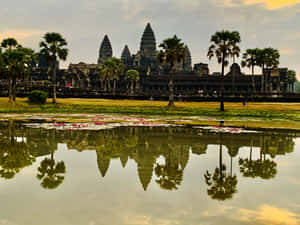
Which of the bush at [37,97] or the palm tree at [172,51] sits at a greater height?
the palm tree at [172,51]

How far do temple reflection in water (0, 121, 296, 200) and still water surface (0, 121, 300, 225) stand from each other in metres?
0.04

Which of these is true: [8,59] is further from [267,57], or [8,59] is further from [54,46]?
[267,57]

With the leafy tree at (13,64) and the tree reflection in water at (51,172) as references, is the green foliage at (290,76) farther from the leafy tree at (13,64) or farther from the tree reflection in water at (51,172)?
the tree reflection in water at (51,172)

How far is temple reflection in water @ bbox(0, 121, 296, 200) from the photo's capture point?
13.0 metres

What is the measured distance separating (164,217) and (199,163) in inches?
285

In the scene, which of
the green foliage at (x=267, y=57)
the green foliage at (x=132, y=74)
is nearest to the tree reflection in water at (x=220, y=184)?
the green foliage at (x=267, y=57)

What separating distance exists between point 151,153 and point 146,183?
593 cm

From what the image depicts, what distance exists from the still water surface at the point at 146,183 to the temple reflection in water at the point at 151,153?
0.04m

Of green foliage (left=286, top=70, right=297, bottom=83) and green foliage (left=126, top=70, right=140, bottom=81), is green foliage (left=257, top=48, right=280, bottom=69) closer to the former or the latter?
green foliage (left=126, top=70, right=140, bottom=81)

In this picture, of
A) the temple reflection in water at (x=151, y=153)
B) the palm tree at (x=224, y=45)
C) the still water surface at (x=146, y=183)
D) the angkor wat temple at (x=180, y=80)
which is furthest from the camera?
the angkor wat temple at (x=180, y=80)

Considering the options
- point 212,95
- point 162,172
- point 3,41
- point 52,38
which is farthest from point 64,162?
point 212,95

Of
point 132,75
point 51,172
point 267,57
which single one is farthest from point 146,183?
point 132,75

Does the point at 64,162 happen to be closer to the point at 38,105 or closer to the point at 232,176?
the point at 232,176

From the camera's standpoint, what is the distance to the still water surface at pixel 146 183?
9.12 m
